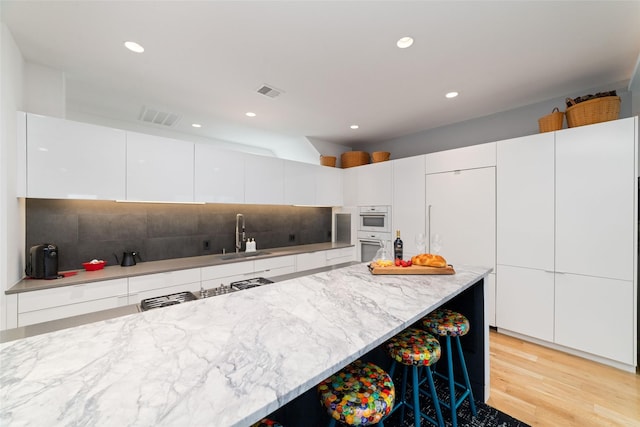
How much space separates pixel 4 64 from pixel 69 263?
1659 mm

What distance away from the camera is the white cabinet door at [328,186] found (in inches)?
165

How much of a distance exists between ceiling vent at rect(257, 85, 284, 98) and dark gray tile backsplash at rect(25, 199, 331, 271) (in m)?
1.61

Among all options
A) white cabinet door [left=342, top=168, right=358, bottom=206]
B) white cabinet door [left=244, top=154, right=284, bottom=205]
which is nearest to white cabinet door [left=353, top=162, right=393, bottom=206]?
white cabinet door [left=342, top=168, right=358, bottom=206]

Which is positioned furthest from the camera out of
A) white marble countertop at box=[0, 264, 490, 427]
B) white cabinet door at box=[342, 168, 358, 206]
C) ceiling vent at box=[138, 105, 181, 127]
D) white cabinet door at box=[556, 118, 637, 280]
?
white cabinet door at box=[342, 168, 358, 206]

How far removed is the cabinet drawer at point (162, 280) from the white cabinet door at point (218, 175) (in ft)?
2.70

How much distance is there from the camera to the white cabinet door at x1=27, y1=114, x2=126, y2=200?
6.75 feet

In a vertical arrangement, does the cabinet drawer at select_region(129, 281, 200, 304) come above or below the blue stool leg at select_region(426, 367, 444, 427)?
above

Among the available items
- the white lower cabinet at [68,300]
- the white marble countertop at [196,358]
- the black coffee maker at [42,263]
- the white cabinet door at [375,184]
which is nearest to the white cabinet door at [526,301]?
the white cabinet door at [375,184]

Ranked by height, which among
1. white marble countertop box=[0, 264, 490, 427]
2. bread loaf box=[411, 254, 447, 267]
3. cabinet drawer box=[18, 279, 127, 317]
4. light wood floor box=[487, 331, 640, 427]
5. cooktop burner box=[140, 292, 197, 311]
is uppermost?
bread loaf box=[411, 254, 447, 267]

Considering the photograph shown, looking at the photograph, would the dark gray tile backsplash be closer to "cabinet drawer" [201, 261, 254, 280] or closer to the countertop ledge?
the countertop ledge

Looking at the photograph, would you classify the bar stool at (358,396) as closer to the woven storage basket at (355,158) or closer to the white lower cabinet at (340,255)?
the white lower cabinet at (340,255)

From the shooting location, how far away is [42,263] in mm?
2055

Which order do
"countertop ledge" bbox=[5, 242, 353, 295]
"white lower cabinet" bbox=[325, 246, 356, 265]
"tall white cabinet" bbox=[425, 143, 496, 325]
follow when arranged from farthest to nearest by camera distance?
"white lower cabinet" bbox=[325, 246, 356, 265], "tall white cabinet" bbox=[425, 143, 496, 325], "countertop ledge" bbox=[5, 242, 353, 295]

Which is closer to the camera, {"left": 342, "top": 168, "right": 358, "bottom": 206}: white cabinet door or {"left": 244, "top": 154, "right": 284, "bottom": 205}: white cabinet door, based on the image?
{"left": 244, "top": 154, "right": 284, "bottom": 205}: white cabinet door
